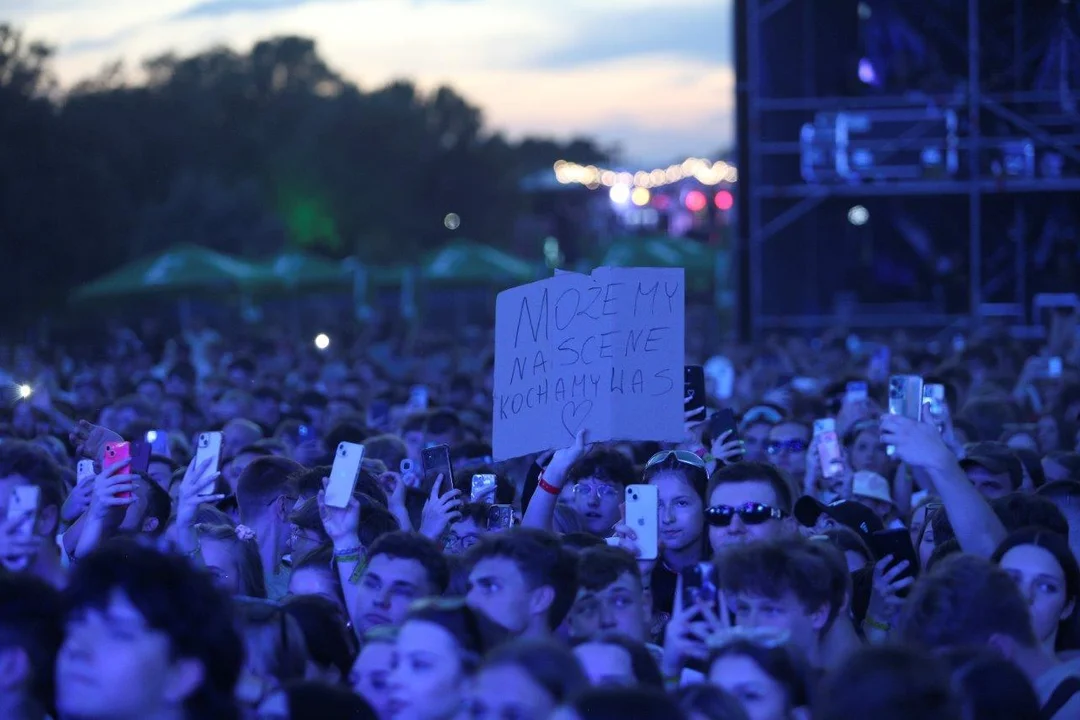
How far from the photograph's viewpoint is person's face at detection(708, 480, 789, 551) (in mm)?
5805

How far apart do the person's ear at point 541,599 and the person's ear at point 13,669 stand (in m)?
1.37

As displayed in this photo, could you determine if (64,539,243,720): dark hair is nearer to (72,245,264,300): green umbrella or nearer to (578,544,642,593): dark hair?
(578,544,642,593): dark hair

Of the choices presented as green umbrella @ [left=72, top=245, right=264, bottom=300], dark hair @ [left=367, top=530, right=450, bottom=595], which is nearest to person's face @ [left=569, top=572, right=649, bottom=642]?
dark hair @ [left=367, top=530, right=450, bottom=595]

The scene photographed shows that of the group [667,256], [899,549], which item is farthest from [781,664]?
[667,256]

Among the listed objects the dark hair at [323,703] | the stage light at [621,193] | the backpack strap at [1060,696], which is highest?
the stage light at [621,193]

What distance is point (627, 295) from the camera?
6.75m

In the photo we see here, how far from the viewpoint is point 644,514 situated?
5.80 m

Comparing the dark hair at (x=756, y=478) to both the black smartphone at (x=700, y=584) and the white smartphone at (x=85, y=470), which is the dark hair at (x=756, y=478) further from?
the white smartphone at (x=85, y=470)

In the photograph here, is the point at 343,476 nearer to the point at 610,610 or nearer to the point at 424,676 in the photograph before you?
the point at 610,610

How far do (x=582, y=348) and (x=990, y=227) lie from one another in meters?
17.8

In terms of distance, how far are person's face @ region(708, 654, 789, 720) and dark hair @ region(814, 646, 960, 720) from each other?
12.8 inches

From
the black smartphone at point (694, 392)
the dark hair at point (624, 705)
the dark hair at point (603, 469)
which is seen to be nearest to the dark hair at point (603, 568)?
the dark hair at point (624, 705)

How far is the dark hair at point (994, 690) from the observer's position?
13.0 ft

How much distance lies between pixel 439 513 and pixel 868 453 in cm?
327
